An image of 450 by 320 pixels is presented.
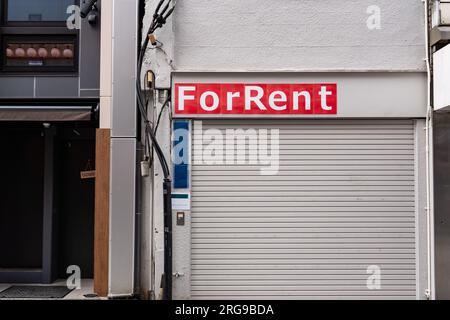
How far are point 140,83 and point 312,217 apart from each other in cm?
335

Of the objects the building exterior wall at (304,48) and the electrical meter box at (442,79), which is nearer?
the electrical meter box at (442,79)

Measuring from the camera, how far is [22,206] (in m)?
9.05

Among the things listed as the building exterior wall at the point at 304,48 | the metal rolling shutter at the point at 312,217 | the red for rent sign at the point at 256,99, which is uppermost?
the building exterior wall at the point at 304,48

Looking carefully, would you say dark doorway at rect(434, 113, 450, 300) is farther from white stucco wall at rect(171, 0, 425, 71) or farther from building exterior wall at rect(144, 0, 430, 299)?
white stucco wall at rect(171, 0, 425, 71)

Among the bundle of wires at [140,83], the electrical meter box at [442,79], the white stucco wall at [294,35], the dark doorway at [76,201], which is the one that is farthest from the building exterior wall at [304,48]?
the dark doorway at [76,201]

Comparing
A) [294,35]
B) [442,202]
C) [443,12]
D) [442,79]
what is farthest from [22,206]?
[443,12]

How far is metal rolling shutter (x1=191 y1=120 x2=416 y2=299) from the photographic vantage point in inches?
290

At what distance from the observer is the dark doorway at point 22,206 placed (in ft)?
29.6

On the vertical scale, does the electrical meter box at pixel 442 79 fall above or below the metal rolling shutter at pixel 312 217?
above

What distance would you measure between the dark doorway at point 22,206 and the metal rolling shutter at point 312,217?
3425 millimetres

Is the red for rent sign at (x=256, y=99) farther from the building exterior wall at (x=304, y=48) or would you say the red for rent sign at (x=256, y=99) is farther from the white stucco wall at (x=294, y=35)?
the white stucco wall at (x=294, y=35)

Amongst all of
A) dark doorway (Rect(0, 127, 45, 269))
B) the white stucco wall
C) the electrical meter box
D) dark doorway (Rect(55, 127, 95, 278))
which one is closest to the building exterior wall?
the white stucco wall

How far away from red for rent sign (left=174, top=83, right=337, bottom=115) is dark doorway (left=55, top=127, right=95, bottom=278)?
2.67 meters

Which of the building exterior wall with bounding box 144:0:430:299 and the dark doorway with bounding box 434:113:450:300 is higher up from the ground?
the building exterior wall with bounding box 144:0:430:299
